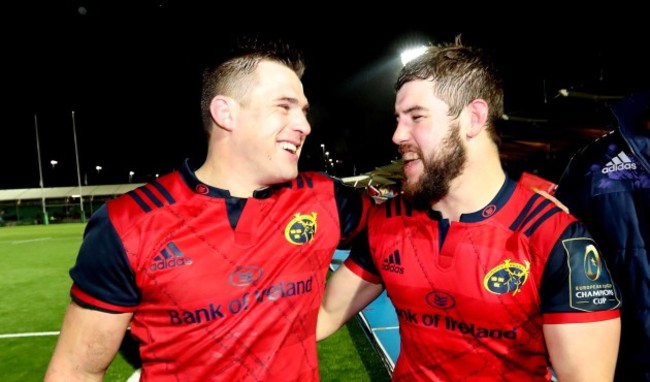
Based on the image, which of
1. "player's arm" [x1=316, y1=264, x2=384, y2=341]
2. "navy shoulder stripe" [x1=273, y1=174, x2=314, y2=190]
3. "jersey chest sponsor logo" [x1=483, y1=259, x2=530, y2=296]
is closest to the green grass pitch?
"player's arm" [x1=316, y1=264, x2=384, y2=341]

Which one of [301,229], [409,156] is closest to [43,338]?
[301,229]

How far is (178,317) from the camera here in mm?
1847

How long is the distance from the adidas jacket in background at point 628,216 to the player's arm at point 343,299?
1093 mm

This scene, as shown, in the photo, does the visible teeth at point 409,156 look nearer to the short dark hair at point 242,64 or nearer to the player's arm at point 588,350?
the short dark hair at point 242,64

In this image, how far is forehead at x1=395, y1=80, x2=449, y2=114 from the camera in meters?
2.02

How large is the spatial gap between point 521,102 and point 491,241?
1952 cm

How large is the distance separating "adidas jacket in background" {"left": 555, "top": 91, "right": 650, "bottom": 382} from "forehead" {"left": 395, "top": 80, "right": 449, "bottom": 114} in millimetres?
742

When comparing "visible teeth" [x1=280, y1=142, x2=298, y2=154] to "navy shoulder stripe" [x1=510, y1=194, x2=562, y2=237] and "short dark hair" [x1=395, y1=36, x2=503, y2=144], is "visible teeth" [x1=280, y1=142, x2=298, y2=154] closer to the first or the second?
"short dark hair" [x1=395, y1=36, x2=503, y2=144]

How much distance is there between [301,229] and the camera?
7.05ft

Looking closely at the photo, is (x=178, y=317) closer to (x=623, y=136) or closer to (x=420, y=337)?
(x=420, y=337)

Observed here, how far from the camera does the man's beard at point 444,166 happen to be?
2.03 meters

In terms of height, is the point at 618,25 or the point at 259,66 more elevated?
the point at 618,25

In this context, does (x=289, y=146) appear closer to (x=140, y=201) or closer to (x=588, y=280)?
(x=140, y=201)

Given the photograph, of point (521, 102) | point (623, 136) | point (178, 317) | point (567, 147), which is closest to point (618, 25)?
point (567, 147)
